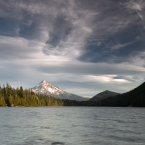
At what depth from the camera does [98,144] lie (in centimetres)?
2678

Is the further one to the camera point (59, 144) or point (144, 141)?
point (144, 141)

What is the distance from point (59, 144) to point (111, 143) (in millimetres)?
6749

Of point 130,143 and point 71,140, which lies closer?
point 130,143

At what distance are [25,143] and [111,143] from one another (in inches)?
433

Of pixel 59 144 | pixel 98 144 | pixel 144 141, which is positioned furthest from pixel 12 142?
pixel 144 141

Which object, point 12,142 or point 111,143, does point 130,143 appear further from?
point 12,142

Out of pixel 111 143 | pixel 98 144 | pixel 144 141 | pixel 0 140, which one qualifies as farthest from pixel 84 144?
pixel 0 140

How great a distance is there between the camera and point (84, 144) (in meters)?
26.7

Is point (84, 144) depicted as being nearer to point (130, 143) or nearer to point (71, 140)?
point (71, 140)

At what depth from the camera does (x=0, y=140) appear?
28703mm

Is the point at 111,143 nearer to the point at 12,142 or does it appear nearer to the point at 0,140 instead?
the point at 12,142

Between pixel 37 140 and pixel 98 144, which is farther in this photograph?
pixel 37 140

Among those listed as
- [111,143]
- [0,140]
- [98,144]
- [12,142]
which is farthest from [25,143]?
[111,143]

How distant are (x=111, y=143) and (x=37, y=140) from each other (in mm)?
9910
